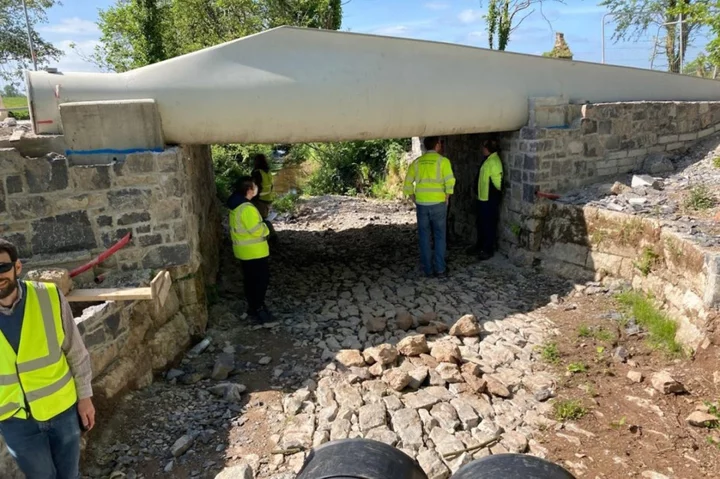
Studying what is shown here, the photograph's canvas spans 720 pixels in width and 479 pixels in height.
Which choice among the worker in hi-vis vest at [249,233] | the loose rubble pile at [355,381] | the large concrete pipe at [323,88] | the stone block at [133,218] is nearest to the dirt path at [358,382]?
the loose rubble pile at [355,381]

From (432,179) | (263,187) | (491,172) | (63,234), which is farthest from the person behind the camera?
(263,187)

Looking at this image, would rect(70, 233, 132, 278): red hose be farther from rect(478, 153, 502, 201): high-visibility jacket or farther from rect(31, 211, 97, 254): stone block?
rect(478, 153, 502, 201): high-visibility jacket

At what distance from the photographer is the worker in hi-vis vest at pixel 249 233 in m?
5.54

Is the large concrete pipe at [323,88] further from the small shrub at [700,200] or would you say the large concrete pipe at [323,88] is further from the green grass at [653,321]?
the green grass at [653,321]

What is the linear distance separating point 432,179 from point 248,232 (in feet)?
8.67

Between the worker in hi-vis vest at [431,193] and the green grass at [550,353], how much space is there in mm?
2279

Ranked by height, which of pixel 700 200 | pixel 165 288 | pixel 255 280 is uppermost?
pixel 700 200

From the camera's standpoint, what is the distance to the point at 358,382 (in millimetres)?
4590

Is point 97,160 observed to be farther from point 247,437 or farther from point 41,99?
point 247,437

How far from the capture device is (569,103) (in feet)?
23.4

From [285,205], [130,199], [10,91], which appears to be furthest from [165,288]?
[10,91]

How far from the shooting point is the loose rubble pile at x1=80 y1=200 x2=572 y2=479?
150 inches

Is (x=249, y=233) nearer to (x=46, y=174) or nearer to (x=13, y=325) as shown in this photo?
(x=46, y=174)

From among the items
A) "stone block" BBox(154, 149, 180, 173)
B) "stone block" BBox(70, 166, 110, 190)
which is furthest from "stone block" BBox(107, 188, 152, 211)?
"stone block" BBox(154, 149, 180, 173)
